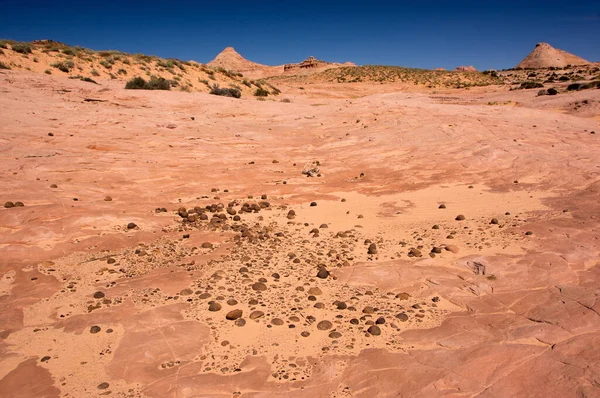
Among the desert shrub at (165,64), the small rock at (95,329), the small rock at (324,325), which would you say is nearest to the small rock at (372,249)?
the small rock at (324,325)

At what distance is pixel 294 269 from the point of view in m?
5.51

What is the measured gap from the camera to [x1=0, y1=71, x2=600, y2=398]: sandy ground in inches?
138

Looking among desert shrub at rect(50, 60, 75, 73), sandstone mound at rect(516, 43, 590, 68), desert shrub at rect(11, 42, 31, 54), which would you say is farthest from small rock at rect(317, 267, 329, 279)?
sandstone mound at rect(516, 43, 590, 68)

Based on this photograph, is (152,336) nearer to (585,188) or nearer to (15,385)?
(15,385)

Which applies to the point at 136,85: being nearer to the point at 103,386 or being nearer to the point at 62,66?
the point at 62,66

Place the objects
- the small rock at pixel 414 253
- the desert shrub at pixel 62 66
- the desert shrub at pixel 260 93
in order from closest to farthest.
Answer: the small rock at pixel 414 253, the desert shrub at pixel 62 66, the desert shrub at pixel 260 93

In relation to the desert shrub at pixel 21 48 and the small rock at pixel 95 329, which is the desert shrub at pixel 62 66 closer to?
the desert shrub at pixel 21 48

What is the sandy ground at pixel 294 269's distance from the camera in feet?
11.5

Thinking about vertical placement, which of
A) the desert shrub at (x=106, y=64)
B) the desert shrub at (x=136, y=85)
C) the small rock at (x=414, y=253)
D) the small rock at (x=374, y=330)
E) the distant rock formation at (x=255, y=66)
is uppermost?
the distant rock formation at (x=255, y=66)

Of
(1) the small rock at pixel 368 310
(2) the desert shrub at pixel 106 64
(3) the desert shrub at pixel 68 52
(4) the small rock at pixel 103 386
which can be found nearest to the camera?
(4) the small rock at pixel 103 386

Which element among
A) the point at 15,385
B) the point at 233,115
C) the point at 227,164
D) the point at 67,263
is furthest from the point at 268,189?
the point at 233,115

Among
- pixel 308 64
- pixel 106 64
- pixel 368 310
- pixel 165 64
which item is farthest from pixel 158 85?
pixel 308 64

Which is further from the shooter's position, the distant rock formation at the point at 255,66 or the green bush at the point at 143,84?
the distant rock formation at the point at 255,66

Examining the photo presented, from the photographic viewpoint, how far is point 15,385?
10.9 ft
